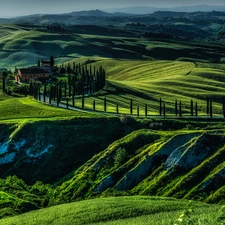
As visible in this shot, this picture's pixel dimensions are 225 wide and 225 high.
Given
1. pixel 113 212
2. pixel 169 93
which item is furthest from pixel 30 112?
pixel 169 93

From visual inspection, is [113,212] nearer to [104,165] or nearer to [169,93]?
[104,165]

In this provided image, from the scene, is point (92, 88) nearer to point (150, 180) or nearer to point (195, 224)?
point (150, 180)

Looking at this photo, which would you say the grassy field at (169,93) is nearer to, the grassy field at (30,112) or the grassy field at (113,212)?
the grassy field at (30,112)

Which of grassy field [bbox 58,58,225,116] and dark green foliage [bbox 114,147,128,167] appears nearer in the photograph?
dark green foliage [bbox 114,147,128,167]

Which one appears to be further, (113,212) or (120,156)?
(120,156)

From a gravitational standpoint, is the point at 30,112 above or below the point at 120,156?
above

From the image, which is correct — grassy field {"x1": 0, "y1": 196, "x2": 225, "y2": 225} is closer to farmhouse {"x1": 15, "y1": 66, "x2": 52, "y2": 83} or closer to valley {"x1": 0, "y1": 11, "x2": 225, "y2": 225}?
valley {"x1": 0, "y1": 11, "x2": 225, "y2": 225}

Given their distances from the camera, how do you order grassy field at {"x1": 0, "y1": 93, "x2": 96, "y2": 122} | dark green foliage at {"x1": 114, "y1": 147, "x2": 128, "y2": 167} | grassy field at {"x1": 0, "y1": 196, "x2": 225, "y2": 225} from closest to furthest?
1. grassy field at {"x1": 0, "y1": 196, "x2": 225, "y2": 225}
2. dark green foliage at {"x1": 114, "y1": 147, "x2": 128, "y2": 167}
3. grassy field at {"x1": 0, "y1": 93, "x2": 96, "y2": 122}

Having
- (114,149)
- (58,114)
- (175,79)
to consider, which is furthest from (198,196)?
(175,79)

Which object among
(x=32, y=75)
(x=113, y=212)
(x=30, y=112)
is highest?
(x=30, y=112)

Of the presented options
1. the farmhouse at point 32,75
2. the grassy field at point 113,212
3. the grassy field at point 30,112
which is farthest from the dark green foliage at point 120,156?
the farmhouse at point 32,75

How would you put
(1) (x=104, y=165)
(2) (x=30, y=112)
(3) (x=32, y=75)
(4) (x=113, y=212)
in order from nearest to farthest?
(4) (x=113, y=212)
(1) (x=104, y=165)
(2) (x=30, y=112)
(3) (x=32, y=75)

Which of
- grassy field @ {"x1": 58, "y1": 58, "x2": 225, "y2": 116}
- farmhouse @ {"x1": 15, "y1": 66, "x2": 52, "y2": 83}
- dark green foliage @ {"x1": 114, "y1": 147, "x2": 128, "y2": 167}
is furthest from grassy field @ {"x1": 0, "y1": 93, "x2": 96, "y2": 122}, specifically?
farmhouse @ {"x1": 15, "y1": 66, "x2": 52, "y2": 83}

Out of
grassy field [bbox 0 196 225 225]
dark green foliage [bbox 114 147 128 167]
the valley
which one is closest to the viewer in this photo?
grassy field [bbox 0 196 225 225]
